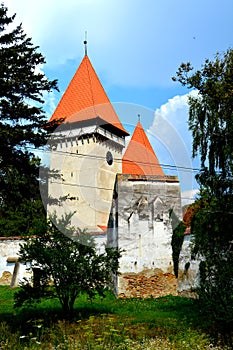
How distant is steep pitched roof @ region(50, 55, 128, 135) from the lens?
103ft

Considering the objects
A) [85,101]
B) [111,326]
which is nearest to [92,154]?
[85,101]

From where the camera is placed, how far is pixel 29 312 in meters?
11.5

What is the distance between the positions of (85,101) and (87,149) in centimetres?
362

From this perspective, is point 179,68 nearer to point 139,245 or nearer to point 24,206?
point 24,206

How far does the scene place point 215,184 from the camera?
10086mm

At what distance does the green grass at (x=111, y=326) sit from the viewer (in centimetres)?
708

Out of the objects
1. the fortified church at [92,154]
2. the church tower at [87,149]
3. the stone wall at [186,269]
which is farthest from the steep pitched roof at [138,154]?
the stone wall at [186,269]

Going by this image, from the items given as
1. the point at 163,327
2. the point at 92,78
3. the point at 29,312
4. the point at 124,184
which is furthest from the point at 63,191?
the point at 163,327

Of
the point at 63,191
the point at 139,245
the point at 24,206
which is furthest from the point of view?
the point at 63,191

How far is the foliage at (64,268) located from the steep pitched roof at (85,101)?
20.0 metres

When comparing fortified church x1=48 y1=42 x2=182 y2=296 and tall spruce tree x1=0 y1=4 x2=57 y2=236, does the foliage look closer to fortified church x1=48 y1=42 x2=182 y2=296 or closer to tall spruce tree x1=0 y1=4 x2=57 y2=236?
tall spruce tree x1=0 y1=4 x2=57 y2=236

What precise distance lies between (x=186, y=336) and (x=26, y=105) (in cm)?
643

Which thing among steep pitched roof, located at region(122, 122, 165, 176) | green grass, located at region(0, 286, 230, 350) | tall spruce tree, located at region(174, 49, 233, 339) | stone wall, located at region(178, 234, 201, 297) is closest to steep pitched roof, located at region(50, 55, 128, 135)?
steep pitched roof, located at region(122, 122, 165, 176)

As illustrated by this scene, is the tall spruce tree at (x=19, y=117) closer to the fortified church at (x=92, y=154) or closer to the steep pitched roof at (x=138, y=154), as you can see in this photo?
the fortified church at (x=92, y=154)
